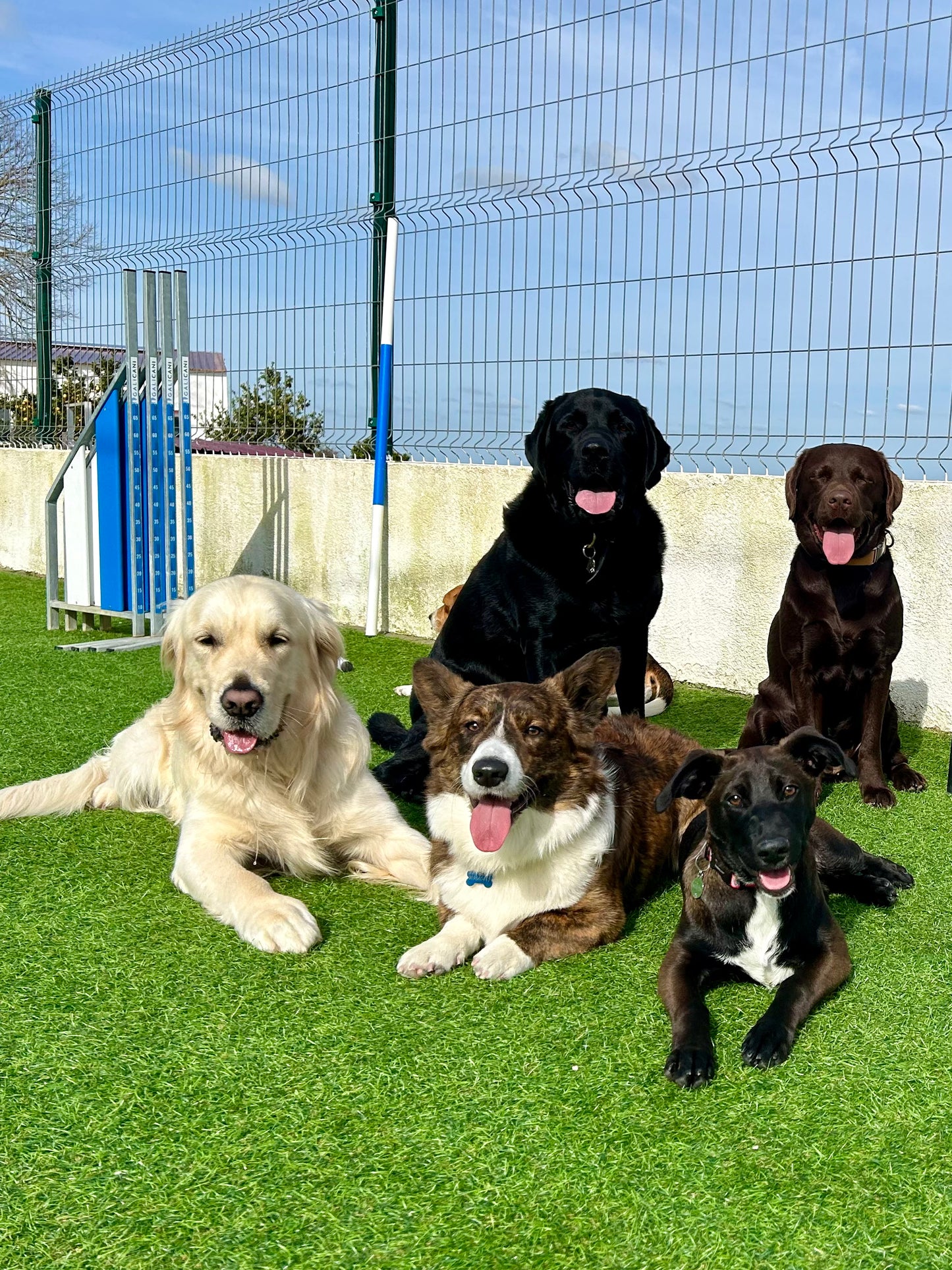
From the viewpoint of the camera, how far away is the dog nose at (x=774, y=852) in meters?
2.73

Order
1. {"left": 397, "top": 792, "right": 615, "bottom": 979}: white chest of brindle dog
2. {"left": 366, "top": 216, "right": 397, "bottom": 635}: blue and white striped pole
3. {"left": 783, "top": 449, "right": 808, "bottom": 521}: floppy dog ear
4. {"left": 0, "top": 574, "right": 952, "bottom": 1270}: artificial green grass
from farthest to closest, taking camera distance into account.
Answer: {"left": 366, "top": 216, "right": 397, "bottom": 635}: blue and white striped pole → {"left": 783, "top": 449, "right": 808, "bottom": 521}: floppy dog ear → {"left": 397, "top": 792, "right": 615, "bottom": 979}: white chest of brindle dog → {"left": 0, "top": 574, "right": 952, "bottom": 1270}: artificial green grass

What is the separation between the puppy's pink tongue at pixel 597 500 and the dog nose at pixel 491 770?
5.75 feet

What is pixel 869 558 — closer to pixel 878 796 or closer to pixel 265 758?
pixel 878 796

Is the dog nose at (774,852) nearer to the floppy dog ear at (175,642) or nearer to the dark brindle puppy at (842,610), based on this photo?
the floppy dog ear at (175,642)

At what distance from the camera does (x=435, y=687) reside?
3482 millimetres

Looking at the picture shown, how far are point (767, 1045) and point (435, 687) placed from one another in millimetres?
1402

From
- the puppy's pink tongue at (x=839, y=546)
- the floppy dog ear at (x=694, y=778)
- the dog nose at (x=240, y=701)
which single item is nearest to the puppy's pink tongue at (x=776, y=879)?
the floppy dog ear at (x=694, y=778)

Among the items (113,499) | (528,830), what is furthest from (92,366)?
(528,830)

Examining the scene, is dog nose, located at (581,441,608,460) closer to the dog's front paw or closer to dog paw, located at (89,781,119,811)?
the dog's front paw

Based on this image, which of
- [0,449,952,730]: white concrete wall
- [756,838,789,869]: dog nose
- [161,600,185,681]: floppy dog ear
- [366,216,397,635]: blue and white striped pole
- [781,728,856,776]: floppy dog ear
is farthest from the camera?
[366,216,397,635]: blue and white striped pole

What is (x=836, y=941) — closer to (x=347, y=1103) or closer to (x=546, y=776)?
(x=546, y=776)

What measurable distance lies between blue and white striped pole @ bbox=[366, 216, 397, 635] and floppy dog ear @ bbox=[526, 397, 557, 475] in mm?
3918

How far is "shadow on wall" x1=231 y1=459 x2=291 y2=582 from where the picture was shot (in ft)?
32.5

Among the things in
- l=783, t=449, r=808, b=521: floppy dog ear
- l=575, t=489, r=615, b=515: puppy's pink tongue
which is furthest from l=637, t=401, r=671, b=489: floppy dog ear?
l=783, t=449, r=808, b=521: floppy dog ear
